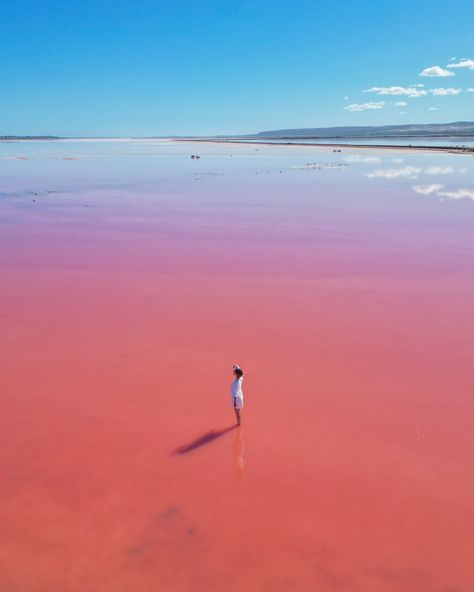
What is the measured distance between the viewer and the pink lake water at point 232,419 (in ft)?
16.7

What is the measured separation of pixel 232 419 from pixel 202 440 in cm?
61

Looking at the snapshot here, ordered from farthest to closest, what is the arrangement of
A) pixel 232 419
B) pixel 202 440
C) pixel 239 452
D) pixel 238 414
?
1. pixel 232 419
2. pixel 238 414
3. pixel 202 440
4. pixel 239 452

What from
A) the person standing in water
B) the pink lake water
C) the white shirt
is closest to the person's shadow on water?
the pink lake water

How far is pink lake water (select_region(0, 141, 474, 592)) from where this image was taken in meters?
5.09

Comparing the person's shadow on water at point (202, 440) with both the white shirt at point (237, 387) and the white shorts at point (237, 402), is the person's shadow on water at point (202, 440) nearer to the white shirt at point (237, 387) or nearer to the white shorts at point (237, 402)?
the white shorts at point (237, 402)

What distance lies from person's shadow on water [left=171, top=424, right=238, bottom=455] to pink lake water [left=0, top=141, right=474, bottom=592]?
25 millimetres

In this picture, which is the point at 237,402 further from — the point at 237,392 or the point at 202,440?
the point at 202,440

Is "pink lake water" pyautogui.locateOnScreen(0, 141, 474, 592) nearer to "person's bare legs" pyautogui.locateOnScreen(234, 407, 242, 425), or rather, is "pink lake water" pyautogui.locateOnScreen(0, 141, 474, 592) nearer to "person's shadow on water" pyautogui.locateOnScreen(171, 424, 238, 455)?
"person's shadow on water" pyautogui.locateOnScreen(171, 424, 238, 455)

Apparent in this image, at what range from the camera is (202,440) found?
686 centimetres

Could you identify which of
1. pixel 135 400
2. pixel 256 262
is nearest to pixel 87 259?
pixel 256 262

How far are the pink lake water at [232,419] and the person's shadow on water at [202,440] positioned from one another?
2cm

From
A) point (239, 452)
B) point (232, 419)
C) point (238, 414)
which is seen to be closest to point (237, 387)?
point (238, 414)

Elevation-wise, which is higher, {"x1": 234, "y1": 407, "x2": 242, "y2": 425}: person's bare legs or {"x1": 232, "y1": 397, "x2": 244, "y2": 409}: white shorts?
{"x1": 232, "y1": 397, "x2": 244, "y2": 409}: white shorts

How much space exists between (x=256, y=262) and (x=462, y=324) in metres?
6.14
